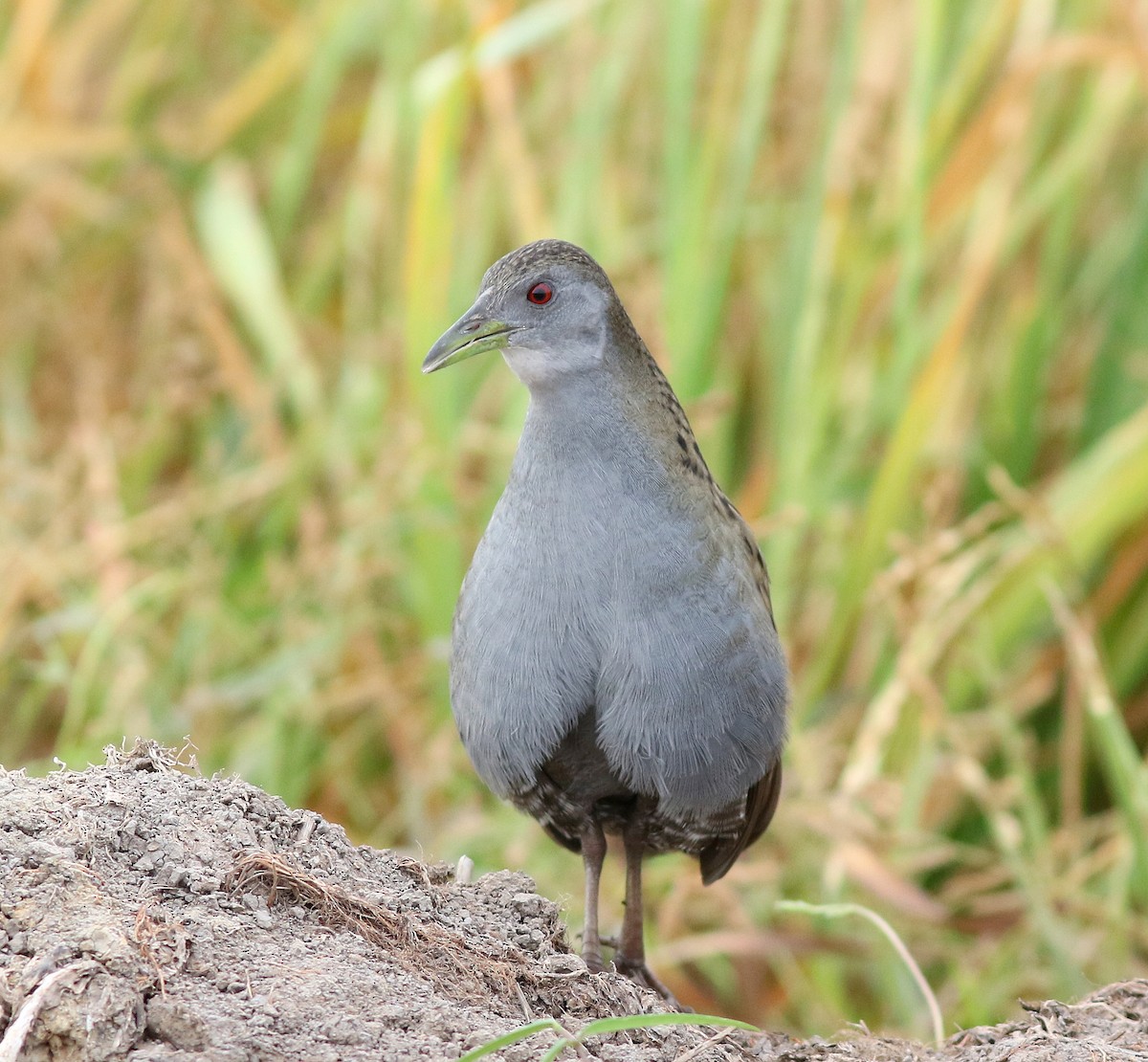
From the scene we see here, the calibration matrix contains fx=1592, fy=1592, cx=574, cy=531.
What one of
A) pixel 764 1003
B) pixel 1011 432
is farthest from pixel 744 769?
pixel 1011 432

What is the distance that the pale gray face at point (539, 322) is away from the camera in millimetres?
3285

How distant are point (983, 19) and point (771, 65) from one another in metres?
0.76

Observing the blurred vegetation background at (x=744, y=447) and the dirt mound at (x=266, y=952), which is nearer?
the dirt mound at (x=266, y=952)

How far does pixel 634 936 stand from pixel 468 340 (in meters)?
1.43

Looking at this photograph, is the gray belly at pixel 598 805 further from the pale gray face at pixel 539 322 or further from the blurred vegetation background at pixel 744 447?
the blurred vegetation background at pixel 744 447

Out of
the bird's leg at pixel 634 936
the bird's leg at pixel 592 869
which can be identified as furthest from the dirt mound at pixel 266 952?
the bird's leg at pixel 634 936

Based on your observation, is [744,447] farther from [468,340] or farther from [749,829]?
[468,340]

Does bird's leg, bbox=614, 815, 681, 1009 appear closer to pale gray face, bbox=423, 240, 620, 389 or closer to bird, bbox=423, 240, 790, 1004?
bird, bbox=423, 240, 790, 1004

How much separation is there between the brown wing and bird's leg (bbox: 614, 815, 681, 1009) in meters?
0.18

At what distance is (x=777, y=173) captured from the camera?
5.79 m

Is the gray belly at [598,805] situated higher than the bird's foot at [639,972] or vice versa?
the gray belly at [598,805]

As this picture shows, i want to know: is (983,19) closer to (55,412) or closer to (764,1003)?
(764,1003)

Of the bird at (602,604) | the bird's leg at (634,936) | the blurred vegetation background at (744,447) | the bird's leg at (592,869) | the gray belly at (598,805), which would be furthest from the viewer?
the blurred vegetation background at (744,447)

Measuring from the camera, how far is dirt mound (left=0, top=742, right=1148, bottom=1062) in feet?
6.72
